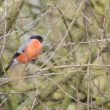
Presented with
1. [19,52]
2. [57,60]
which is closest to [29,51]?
[19,52]

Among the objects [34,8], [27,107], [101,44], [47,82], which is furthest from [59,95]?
[34,8]

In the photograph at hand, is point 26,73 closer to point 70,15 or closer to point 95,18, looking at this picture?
point 95,18

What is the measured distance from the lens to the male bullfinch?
7163mm

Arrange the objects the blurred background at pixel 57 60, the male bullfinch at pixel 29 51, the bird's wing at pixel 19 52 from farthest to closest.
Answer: the bird's wing at pixel 19 52 → the male bullfinch at pixel 29 51 → the blurred background at pixel 57 60

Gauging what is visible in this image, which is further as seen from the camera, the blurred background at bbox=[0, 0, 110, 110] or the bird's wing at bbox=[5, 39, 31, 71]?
the bird's wing at bbox=[5, 39, 31, 71]

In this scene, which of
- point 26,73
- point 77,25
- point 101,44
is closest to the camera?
point 26,73

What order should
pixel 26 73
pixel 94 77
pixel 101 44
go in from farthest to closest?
pixel 94 77
pixel 101 44
pixel 26 73

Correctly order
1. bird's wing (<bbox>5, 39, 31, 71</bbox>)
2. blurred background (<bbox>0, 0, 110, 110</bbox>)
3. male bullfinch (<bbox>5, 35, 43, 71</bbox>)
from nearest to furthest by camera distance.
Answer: blurred background (<bbox>0, 0, 110, 110</bbox>) < male bullfinch (<bbox>5, 35, 43, 71</bbox>) < bird's wing (<bbox>5, 39, 31, 71</bbox>)

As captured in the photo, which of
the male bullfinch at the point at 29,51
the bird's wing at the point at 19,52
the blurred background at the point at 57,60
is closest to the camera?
the blurred background at the point at 57,60

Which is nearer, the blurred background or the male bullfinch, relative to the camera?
the blurred background

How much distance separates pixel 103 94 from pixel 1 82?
1.52 meters

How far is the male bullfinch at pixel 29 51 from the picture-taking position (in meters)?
7.16

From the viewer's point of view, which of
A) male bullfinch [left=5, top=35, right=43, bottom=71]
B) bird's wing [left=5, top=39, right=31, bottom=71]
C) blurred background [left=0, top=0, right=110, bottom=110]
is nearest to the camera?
blurred background [left=0, top=0, right=110, bottom=110]

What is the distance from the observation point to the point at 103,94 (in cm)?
694
